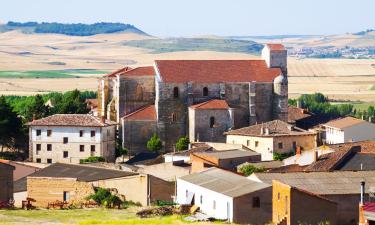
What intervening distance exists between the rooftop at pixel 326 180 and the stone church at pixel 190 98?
34409 mm

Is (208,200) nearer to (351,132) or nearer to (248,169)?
(248,169)

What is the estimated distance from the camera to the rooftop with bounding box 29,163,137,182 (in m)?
57.0

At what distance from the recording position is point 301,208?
134 ft

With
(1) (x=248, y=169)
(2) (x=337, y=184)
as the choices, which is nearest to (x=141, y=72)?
(1) (x=248, y=169)

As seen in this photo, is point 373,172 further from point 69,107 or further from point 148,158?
point 69,107

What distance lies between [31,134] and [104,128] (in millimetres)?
5108

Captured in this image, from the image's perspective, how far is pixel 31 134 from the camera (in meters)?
79.2

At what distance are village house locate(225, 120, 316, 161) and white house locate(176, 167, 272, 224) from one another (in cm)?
2043

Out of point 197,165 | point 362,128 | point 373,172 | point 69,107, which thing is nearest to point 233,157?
point 197,165

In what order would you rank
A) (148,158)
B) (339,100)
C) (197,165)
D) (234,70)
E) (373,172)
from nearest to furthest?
(373,172) → (197,165) → (148,158) → (234,70) → (339,100)

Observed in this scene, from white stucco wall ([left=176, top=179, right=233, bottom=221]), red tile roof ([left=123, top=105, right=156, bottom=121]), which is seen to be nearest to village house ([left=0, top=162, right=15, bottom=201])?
white stucco wall ([left=176, top=179, right=233, bottom=221])

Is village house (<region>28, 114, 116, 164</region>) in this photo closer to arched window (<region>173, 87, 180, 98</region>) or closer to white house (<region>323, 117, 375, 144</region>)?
arched window (<region>173, 87, 180, 98</region>)

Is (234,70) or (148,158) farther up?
(234,70)

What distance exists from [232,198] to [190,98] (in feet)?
131
